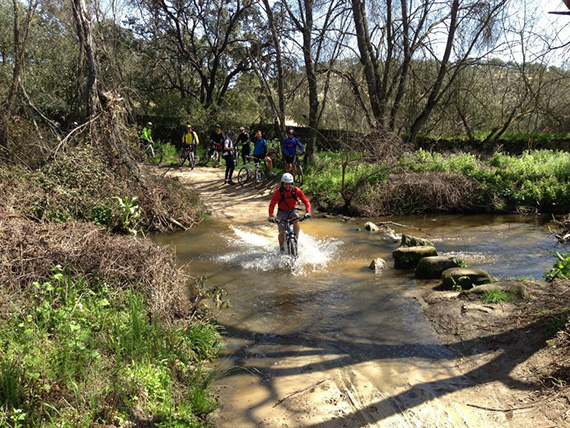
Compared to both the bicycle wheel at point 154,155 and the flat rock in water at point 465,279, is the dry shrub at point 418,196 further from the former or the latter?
the bicycle wheel at point 154,155

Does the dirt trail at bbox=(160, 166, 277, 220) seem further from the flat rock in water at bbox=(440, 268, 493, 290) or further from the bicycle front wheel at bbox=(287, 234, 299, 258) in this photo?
the flat rock in water at bbox=(440, 268, 493, 290)

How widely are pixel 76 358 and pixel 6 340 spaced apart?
0.67m

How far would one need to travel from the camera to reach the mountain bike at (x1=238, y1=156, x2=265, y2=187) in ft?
59.4

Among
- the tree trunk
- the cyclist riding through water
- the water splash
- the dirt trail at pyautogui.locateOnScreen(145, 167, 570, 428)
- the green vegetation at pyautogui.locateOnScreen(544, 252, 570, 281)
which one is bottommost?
the dirt trail at pyautogui.locateOnScreen(145, 167, 570, 428)

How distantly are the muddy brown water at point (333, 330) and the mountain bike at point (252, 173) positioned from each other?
621cm

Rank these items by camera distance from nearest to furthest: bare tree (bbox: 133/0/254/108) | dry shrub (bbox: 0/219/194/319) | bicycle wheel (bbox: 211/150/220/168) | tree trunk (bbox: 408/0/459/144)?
dry shrub (bbox: 0/219/194/319) < tree trunk (bbox: 408/0/459/144) < bicycle wheel (bbox: 211/150/220/168) < bare tree (bbox: 133/0/254/108)

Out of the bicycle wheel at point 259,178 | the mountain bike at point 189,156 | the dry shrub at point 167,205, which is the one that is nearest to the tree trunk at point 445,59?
the bicycle wheel at point 259,178

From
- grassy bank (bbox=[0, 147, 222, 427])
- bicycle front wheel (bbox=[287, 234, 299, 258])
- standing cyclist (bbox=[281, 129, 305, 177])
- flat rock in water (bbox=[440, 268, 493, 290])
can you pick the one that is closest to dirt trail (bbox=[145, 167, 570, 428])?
grassy bank (bbox=[0, 147, 222, 427])

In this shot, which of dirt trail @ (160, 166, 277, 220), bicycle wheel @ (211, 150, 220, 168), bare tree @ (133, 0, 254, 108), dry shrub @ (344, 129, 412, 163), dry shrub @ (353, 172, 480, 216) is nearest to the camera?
dirt trail @ (160, 166, 277, 220)

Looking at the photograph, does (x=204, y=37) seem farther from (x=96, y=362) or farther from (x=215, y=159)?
(x=96, y=362)

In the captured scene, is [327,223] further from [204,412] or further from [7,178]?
[204,412]

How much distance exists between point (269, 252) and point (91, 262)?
468 centimetres

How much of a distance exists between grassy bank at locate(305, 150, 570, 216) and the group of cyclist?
5.18ft

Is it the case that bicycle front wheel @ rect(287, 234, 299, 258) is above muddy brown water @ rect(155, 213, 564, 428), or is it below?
above
